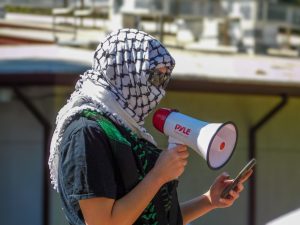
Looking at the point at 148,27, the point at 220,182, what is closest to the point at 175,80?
the point at 148,27

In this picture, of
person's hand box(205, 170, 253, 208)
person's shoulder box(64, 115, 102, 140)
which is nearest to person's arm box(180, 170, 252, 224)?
person's hand box(205, 170, 253, 208)

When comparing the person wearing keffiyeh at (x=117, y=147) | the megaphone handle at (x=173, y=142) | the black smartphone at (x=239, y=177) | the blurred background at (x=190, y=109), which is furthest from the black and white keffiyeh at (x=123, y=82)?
the blurred background at (x=190, y=109)

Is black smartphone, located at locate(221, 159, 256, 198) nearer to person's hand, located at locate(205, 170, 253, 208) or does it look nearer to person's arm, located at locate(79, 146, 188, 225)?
person's hand, located at locate(205, 170, 253, 208)

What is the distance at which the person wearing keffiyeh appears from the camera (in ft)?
7.59

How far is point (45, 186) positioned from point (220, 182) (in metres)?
5.81

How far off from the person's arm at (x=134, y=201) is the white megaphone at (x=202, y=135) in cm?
7

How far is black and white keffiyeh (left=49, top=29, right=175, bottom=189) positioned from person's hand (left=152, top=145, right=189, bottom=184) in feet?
0.54

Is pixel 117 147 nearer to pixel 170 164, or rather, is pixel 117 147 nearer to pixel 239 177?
pixel 170 164

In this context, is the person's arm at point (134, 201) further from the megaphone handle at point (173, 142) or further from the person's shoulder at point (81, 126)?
the person's shoulder at point (81, 126)

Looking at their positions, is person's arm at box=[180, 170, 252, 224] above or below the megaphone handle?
below

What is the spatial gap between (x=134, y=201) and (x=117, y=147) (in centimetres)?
17

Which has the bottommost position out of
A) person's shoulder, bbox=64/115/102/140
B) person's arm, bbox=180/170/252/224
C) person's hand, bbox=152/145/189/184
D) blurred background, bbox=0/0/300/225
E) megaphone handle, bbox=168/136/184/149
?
blurred background, bbox=0/0/300/225

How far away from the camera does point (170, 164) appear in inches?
93.4

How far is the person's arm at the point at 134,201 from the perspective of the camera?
2299 millimetres
